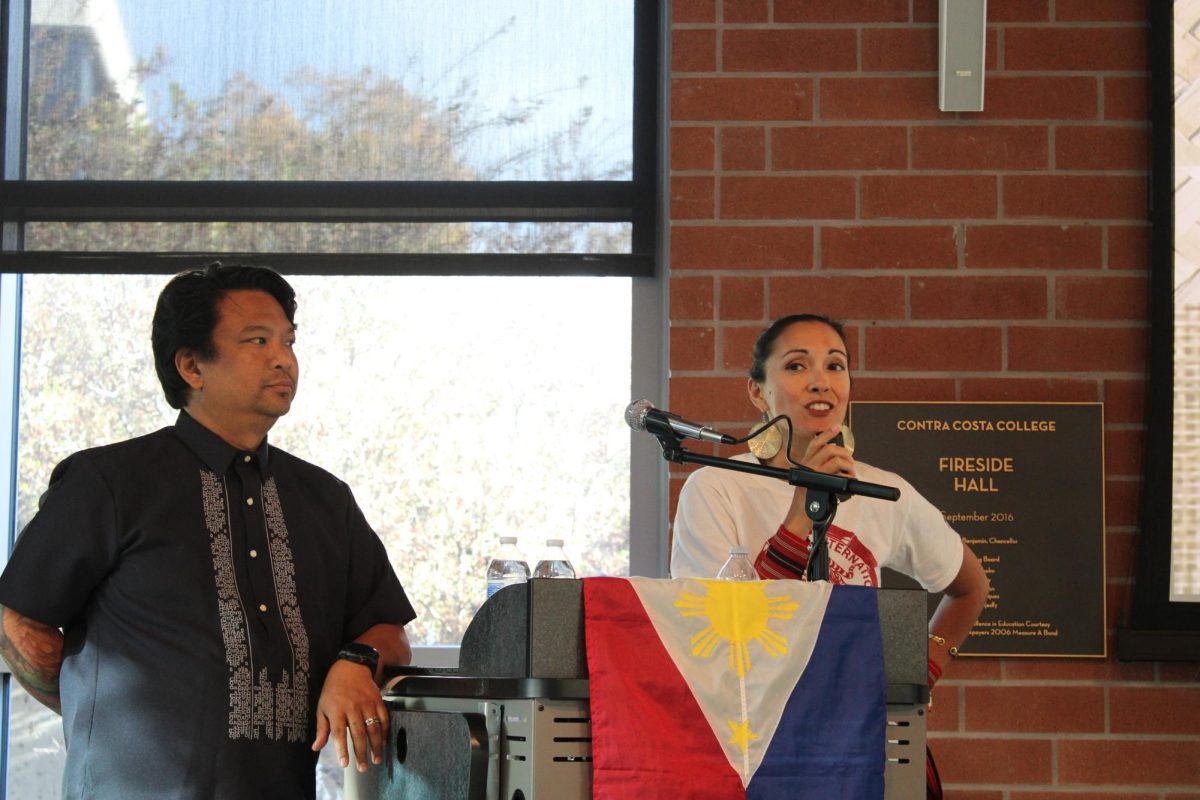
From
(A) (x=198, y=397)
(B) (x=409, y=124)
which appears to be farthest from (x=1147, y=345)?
(A) (x=198, y=397)

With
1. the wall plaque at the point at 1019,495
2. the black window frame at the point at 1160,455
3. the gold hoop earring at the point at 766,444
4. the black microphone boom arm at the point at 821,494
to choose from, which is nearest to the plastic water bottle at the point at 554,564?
the gold hoop earring at the point at 766,444

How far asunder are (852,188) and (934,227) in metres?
0.21

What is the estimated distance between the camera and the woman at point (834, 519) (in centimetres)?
232

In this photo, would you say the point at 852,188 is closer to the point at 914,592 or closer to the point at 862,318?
the point at 862,318

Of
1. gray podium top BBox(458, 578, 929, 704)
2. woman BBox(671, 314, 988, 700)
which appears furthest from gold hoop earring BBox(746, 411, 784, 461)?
gray podium top BBox(458, 578, 929, 704)

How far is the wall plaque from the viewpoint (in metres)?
3.06

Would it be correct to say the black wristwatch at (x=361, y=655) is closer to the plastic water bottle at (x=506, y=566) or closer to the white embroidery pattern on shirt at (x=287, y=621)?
the white embroidery pattern on shirt at (x=287, y=621)

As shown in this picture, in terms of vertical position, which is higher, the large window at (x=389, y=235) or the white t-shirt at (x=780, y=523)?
the large window at (x=389, y=235)

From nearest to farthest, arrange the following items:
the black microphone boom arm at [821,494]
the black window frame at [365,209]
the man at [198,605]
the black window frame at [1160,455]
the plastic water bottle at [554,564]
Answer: the black microphone boom arm at [821,494], the man at [198,605], the plastic water bottle at [554,564], the black window frame at [1160,455], the black window frame at [365,209]

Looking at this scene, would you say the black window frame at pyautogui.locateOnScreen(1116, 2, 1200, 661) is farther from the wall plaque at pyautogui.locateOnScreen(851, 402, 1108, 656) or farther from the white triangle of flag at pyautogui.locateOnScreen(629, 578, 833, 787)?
the white triangle of flag at pyautogui.locateOnScreen(629, 578, 833, 787)

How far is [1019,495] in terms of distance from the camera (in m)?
3.10

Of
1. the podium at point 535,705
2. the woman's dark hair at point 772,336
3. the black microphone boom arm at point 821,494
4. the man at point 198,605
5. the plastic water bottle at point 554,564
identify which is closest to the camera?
the podium at point 535,705

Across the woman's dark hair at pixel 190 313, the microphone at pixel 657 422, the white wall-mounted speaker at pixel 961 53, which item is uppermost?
the white wall-mounted speaker at pixel 961 53

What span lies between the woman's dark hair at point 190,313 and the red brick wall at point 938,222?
117 cm
